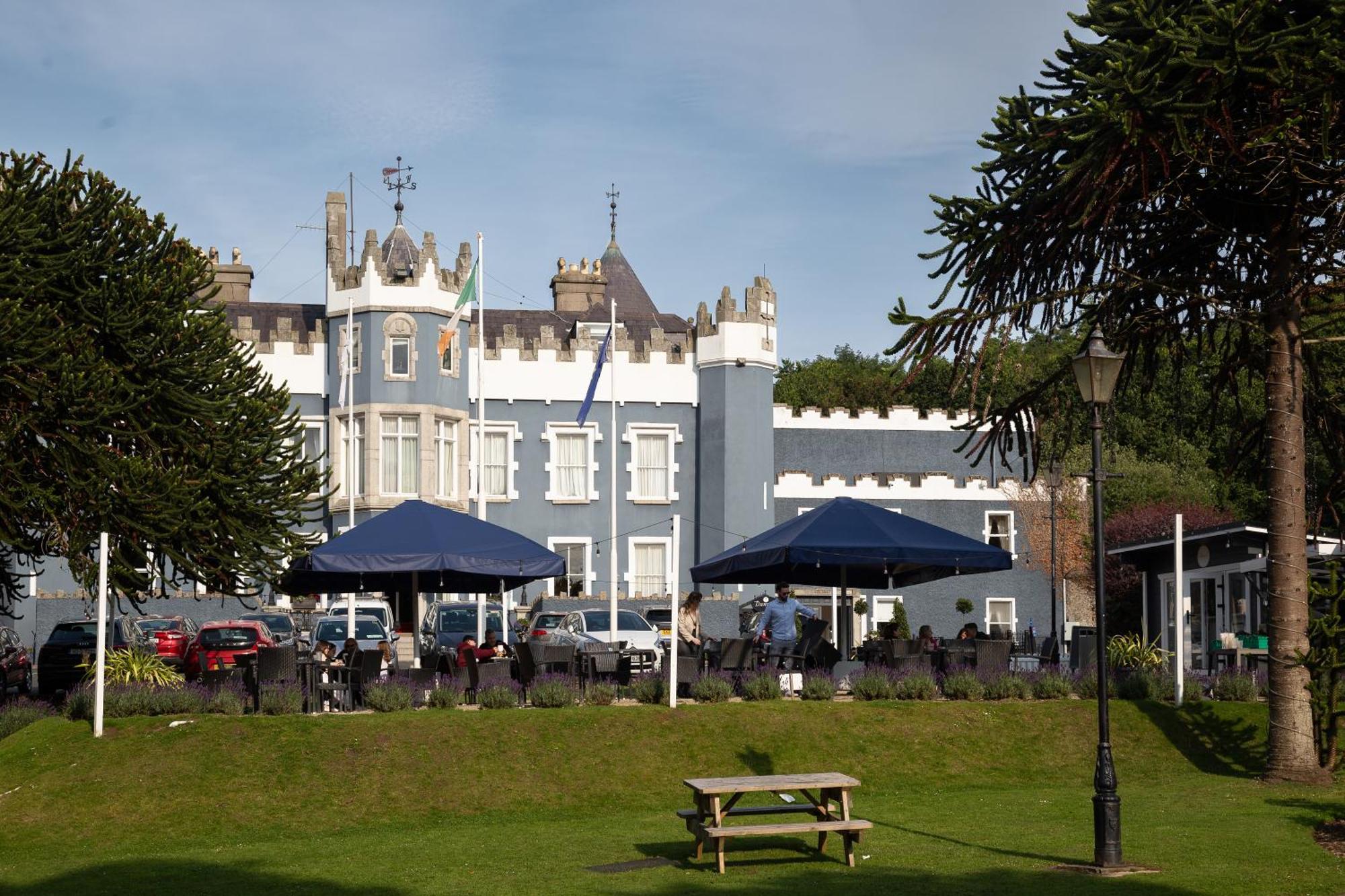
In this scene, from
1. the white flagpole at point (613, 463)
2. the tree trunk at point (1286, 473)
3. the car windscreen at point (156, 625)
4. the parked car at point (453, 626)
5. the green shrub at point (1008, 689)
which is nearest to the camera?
the tree trunk at point (1286, 473)

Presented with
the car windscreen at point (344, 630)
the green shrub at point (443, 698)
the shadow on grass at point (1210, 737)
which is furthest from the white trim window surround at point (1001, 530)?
the green shrub at point (443, 698)

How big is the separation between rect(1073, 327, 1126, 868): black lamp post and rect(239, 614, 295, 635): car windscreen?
86.9ft

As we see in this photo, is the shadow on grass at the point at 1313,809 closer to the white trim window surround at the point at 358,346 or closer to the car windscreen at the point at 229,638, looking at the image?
the car windscreen at the point at 229,638

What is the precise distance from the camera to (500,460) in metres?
49.2

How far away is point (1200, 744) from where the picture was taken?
20281 millimetres

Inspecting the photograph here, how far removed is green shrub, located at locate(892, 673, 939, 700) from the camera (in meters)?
21.7

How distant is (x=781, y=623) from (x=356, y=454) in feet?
83.5

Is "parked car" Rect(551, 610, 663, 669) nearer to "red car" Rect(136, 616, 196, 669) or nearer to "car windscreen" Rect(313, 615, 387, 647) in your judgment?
"car windscreen" Rect(313, 615, 387, 647)

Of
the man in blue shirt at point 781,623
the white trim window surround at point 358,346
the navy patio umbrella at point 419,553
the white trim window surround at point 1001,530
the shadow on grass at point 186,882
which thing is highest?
the white trim window surround at point 358,346

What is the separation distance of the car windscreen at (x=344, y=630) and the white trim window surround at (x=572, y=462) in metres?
14.7

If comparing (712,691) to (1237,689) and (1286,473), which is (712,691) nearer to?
(1237,689)

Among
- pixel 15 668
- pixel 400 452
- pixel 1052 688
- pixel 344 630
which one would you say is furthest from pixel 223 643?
pixel 400 452

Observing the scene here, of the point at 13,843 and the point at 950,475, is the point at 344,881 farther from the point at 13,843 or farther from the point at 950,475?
the point at 950,475

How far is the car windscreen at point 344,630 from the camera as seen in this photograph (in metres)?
34.0
